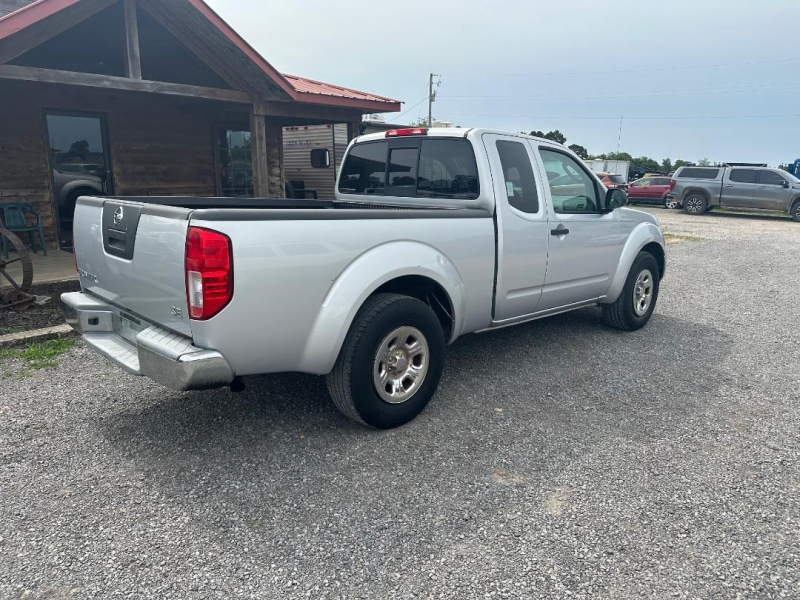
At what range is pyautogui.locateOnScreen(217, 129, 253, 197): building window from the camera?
1236 cm

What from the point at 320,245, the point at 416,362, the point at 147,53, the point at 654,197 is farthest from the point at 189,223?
the point at 654,197

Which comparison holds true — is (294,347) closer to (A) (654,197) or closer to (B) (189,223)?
(B) (189,223)

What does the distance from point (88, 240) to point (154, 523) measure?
1942mm

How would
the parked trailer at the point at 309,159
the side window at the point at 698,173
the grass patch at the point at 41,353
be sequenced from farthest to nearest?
1. the side window at the point at 698,173
2. the parked trailer at the point at 309,159
3. the grass patch at the point at 41,353

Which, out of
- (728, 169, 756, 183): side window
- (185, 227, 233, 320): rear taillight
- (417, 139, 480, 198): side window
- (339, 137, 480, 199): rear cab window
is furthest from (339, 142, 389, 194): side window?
(728, 169, 756, 183): side window

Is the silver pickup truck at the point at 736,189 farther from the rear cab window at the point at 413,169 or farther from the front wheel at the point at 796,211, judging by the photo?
the rear cab window at the point at 413,169

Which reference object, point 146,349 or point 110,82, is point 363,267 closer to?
point 146,349

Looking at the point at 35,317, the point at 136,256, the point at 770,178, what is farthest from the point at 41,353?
the point at 770,178

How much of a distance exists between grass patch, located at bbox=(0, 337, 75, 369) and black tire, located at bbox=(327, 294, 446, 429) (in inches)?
111

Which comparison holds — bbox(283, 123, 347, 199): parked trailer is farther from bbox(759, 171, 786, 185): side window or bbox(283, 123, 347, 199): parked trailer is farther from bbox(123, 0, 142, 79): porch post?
bbox(759, 171, 786, 185): side window

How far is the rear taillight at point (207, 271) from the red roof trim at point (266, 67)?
5.26 meters

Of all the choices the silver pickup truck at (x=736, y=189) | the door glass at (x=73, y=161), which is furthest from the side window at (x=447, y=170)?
the silver pickup truck at (x=736, y=189)

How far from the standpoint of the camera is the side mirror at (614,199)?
5254mm

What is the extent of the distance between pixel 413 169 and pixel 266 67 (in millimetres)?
4782
